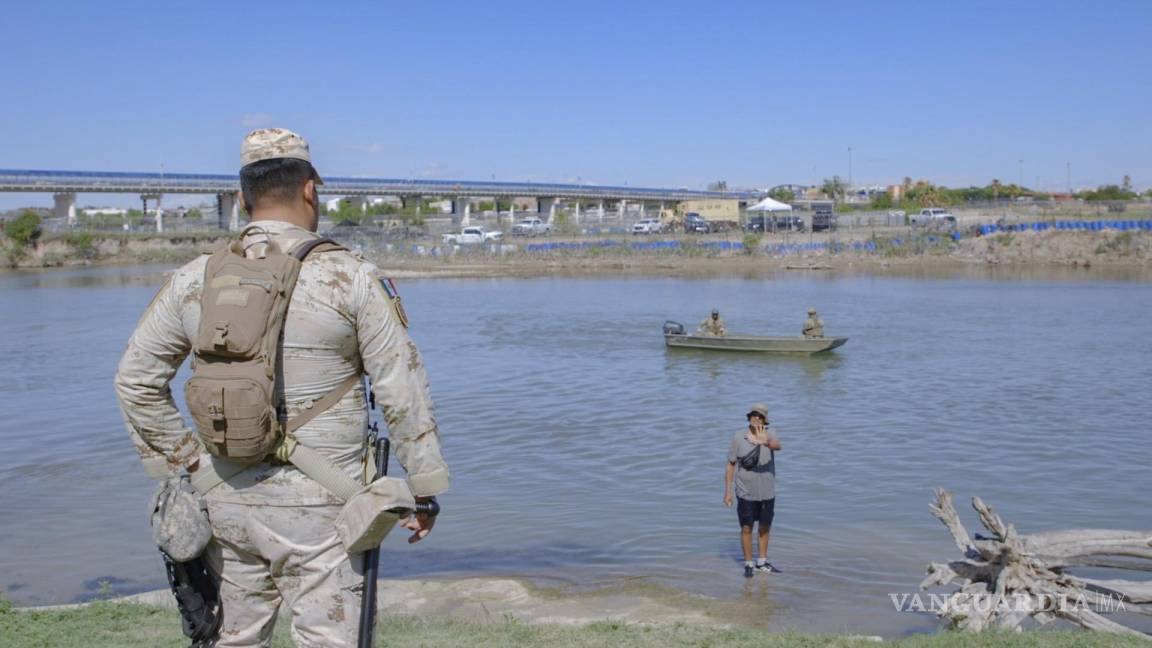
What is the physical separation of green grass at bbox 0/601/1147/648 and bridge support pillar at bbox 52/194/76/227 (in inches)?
3377

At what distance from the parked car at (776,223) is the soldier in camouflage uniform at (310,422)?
247ft

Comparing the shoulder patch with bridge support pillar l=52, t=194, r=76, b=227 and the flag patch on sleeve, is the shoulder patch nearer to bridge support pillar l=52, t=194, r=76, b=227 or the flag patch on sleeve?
the flag patch on sleeve

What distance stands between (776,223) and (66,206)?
56.5 meters

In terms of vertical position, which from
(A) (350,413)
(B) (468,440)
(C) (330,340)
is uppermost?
(C) (330,340)

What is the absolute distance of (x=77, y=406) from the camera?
2350cm

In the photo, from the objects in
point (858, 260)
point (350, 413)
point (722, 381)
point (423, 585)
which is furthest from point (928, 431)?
point (858, 260)

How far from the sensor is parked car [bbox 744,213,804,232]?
7875 centimetres

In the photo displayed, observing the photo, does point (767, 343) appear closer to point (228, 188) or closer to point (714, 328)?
point (714, 328)

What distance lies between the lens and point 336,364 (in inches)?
148

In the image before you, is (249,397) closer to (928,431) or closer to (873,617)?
(873,617)

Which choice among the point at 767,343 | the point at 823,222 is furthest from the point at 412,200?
the point at 767,343

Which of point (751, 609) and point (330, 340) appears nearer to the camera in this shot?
point (330, 340)

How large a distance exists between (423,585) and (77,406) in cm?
1608

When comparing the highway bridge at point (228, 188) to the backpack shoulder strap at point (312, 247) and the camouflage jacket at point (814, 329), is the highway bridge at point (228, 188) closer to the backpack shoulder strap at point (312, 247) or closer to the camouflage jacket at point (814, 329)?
the camouflage jacket at point (814, 329)
